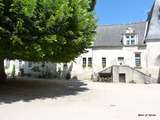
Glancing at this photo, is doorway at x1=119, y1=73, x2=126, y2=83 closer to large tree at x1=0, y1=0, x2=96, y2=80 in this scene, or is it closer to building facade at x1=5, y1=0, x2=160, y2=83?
building facade at x1=5, y1=0, x2=160, y2=83

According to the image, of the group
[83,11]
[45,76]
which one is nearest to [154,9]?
[45,76]

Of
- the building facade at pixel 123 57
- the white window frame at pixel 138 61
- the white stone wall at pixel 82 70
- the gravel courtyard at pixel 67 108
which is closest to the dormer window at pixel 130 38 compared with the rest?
the building facade at pixel 123 57

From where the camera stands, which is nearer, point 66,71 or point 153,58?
point 153,58

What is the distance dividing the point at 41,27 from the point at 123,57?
22982 millimetres

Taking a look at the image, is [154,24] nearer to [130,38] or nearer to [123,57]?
[130,38]

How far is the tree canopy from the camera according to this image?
13898 mm

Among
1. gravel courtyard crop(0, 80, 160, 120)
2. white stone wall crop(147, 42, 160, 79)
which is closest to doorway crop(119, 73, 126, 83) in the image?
white stone wall crop(147, 42, 160, 79)

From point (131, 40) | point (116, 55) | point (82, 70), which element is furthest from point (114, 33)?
point (82, 70)

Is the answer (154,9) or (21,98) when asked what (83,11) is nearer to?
(21,98)

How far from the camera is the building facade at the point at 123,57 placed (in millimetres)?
34062

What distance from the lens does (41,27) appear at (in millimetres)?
14570

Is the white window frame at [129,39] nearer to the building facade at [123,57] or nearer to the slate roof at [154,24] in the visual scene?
the building facade at [123,57]

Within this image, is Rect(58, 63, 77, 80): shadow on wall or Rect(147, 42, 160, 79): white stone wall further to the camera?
Rect(58, 63, 77, 80): shadow on wall

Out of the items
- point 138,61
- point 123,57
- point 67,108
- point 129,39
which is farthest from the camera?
point 129,39
